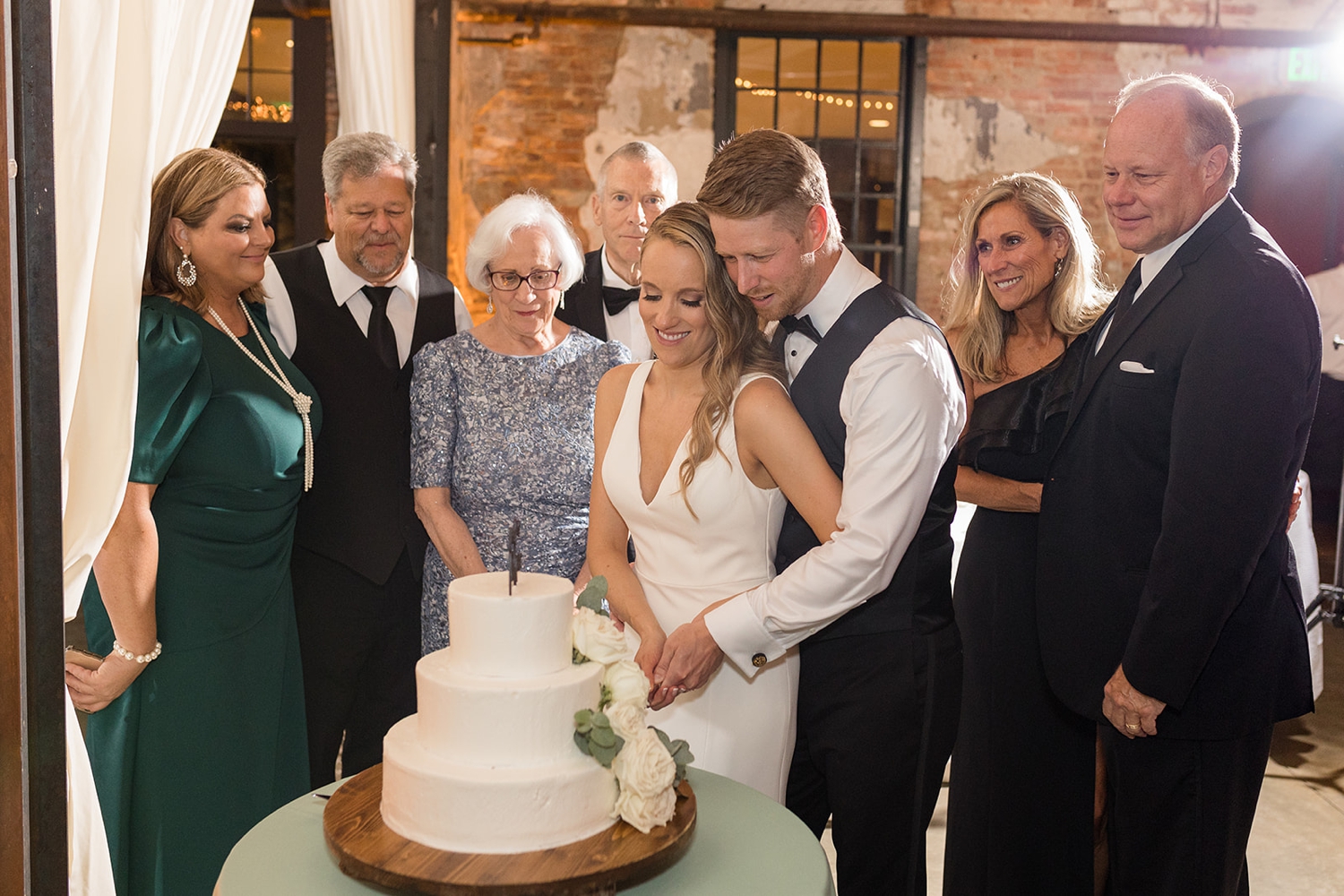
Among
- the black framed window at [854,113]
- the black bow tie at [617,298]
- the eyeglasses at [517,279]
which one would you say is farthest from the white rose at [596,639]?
the black framed window at [854,113]

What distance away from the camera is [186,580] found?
249 centimetres

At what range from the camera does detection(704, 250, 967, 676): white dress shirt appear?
6.56 feet

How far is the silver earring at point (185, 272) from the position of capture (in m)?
2.52

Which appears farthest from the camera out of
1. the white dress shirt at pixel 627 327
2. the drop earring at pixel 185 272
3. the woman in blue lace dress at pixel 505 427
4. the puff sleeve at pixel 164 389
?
the white dress shirt at pixel 627 327

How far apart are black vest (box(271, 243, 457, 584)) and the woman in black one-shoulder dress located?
1379 millimetres

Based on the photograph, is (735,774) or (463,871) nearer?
(463,871)

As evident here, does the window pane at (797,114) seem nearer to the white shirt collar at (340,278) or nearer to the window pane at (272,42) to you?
the window pane at (272,42)

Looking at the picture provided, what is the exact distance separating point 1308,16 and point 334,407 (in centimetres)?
764

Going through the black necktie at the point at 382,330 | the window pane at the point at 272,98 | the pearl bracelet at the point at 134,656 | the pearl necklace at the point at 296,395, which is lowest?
the pearl bracelet at the point at 134,656

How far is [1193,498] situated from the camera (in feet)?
6.48

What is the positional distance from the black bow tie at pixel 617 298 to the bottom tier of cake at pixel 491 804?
7.17 ft

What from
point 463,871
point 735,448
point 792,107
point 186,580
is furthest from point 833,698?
point 792,107

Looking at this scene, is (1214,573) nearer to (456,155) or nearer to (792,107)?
(456,155)

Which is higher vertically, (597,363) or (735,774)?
(597,363)
